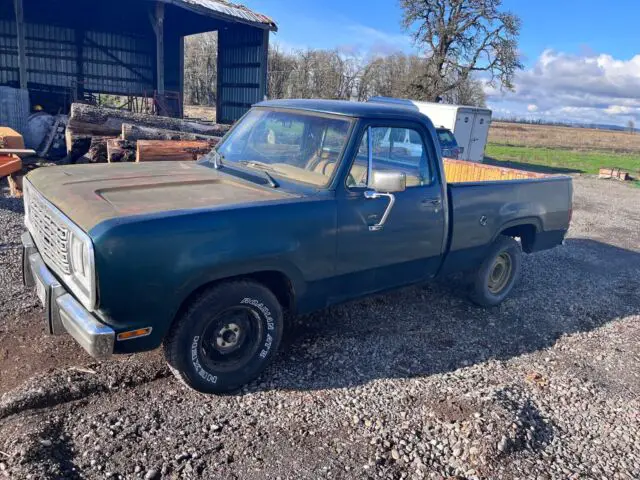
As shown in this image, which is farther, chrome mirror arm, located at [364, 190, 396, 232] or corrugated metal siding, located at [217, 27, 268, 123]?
corrugated metal siding, located at [217, 27, 268, 123]

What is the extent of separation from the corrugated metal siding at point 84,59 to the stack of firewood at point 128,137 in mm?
9835

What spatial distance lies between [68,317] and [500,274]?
4450mm

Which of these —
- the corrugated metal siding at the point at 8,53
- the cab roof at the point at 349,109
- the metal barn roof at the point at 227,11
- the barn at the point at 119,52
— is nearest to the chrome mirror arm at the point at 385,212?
the cab roof at the point at 349,109

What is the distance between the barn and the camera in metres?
18.4

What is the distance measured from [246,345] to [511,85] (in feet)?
103

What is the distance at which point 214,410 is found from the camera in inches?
134

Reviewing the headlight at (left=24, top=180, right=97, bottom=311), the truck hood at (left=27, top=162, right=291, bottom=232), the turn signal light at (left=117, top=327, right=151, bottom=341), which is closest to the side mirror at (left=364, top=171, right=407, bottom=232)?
the truck hood at (left=27, top=162, right=291, bottom=232)

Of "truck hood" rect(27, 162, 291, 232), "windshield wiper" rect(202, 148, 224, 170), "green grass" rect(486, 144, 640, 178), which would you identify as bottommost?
"green grass" rect(486, 144, 640, 178)

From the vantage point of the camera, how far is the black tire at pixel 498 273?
17.7 feet

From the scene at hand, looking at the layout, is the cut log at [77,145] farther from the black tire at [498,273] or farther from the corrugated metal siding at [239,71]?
the corrugated metal siding at [239,71]

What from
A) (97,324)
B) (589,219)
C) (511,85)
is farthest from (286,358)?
(511,85)

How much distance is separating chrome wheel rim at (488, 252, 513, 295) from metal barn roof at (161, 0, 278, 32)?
13409 mm

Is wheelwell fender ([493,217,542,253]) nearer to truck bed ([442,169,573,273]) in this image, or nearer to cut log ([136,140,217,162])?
truck bed ([442,169,573,273])

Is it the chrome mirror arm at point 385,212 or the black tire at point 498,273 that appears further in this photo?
the black tire at point 498,273
